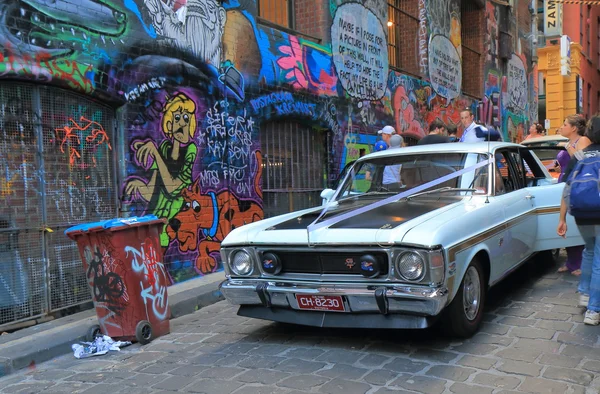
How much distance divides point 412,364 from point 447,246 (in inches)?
33.2

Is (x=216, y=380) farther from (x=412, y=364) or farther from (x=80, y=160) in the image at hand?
(x=80, y=160)

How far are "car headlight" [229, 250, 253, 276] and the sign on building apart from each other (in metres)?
22.8

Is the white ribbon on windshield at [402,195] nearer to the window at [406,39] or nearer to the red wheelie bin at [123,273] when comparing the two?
the red wheelie bin at [123,273]

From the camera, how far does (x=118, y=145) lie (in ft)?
20.6

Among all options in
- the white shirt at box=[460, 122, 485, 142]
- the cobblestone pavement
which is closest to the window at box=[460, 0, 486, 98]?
the white shirt at box=[460, 122, 485, 142]

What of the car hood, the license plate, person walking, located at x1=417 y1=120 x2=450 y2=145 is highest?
person walking, located at x1=417 y1=120 x2=450 y2=145

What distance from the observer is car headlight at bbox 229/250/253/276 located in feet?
14.1

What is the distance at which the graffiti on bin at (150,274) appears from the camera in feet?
15.3

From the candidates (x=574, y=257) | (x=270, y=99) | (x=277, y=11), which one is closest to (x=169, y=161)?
(x=270, y=99)

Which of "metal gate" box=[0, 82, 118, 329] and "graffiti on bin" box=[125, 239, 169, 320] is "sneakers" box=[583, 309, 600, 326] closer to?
"graffiti on bin" box=[125, 239, 169, 320]

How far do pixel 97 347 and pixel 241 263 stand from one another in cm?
149

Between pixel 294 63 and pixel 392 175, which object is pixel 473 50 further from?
pixel 392 175

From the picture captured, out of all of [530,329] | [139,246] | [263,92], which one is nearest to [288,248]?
[139,246]

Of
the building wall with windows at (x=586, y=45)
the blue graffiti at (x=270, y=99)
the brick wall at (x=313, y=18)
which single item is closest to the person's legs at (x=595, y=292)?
the blue graffiti at (x=270, y=99)
